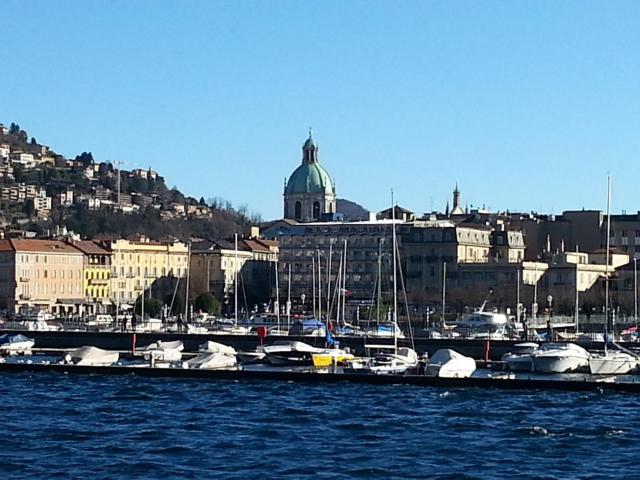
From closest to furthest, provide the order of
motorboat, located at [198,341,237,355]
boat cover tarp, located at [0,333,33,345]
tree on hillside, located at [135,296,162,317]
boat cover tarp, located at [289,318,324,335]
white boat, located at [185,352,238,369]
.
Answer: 1. white boat, located at [185,352,238,369]
2. motorboat, located at [198,341,237,355]
3. boat cover tarp, located at [0,333,33,345]
4. boat cover tarp, located at [289,318,324,335]
5. tree on hillside, located at [135,296,162,317]

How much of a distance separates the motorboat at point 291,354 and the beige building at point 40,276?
61236 mm

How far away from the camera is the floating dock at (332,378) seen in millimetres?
57500

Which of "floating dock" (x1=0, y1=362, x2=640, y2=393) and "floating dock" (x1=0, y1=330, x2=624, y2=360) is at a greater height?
"floating dock" (x1=0, y1=330, x2=624, y2=360)

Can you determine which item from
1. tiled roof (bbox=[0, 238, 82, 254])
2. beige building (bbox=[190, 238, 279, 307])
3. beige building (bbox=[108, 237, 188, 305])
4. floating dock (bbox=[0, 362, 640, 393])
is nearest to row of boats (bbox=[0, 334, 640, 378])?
floating dock (bbox=[0, 362, 640, 393])

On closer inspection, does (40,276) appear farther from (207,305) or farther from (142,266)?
(207,305)

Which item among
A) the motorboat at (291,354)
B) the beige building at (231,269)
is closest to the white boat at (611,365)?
the motorboat at (291,354)

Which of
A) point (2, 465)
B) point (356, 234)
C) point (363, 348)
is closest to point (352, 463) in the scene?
point (2, 465)

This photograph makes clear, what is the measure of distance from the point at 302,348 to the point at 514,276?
50.0 meters

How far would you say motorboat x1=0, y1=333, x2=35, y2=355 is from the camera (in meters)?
76.4

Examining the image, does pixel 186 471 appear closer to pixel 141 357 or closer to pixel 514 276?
pixel 141 357

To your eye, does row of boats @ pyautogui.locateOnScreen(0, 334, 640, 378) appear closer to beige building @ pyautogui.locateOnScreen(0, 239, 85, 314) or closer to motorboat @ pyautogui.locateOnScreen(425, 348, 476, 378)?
motorboat @ pyautogui.locateOnScreen(425, 348, 476, 378)

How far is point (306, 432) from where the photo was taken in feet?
149

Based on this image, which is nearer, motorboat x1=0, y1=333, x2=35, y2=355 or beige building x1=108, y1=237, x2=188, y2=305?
motorboat x1=0, y1=333, x2=35, y2=355

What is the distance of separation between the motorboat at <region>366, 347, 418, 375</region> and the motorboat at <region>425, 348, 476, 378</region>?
1.14 m
